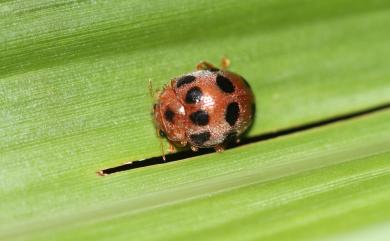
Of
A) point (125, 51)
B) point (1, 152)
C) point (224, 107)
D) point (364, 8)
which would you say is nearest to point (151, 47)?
point (125, 51)

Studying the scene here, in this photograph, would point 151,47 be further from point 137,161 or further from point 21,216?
point 21,216

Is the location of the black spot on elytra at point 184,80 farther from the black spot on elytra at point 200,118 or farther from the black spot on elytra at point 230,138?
the black spot on elytra at point 230,138

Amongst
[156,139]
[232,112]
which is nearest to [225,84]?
[232,112]

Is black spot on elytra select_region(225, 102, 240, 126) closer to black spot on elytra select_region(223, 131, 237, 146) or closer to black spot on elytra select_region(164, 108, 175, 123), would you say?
black spot on elytra select_region(223, 131, 237, 146)

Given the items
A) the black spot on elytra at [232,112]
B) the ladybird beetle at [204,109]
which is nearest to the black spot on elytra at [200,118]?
the ladybird beetle at [204,109]

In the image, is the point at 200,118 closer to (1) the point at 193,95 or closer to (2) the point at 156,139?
(1) the point at 193,95

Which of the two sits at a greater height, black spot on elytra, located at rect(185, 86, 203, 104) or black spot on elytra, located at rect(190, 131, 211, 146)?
black spot on elytra, located at rect(185, 86, 203, 104)

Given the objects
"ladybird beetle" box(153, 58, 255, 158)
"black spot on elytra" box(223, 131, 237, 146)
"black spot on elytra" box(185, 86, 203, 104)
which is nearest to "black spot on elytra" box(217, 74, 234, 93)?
"ladybird beetle" box(153, 58, 255, 158)
